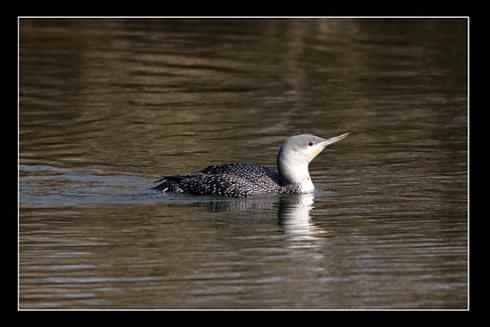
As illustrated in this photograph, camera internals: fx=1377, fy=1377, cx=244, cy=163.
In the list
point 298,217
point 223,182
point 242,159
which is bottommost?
point 298,217

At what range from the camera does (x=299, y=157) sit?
12672mm

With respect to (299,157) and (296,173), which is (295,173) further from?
(299,157)

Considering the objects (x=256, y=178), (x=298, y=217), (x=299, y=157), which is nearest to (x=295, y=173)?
(x=299, y=157)

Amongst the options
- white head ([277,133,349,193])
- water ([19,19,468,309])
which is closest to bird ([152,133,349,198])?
white head ([277,133,349,193])

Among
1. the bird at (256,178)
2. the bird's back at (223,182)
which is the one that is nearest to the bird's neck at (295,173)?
the bird at (256,178)

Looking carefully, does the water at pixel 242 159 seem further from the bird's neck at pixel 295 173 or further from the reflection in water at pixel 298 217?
the bird's neck at pixel 295 173

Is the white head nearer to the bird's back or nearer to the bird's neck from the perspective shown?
the bird's neck

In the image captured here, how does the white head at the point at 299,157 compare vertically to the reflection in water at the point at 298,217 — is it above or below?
above

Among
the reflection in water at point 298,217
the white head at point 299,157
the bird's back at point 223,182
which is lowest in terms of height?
the reflection in water at point 298,217

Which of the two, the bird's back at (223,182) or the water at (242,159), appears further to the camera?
the bird's back at (223,182)

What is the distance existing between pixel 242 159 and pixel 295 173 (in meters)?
1.47

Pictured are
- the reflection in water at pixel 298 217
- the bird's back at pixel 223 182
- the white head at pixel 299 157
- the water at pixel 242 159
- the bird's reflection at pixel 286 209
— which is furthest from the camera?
the white head at pixel 299 157

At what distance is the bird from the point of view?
494 inches

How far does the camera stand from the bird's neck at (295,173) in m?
12.7
